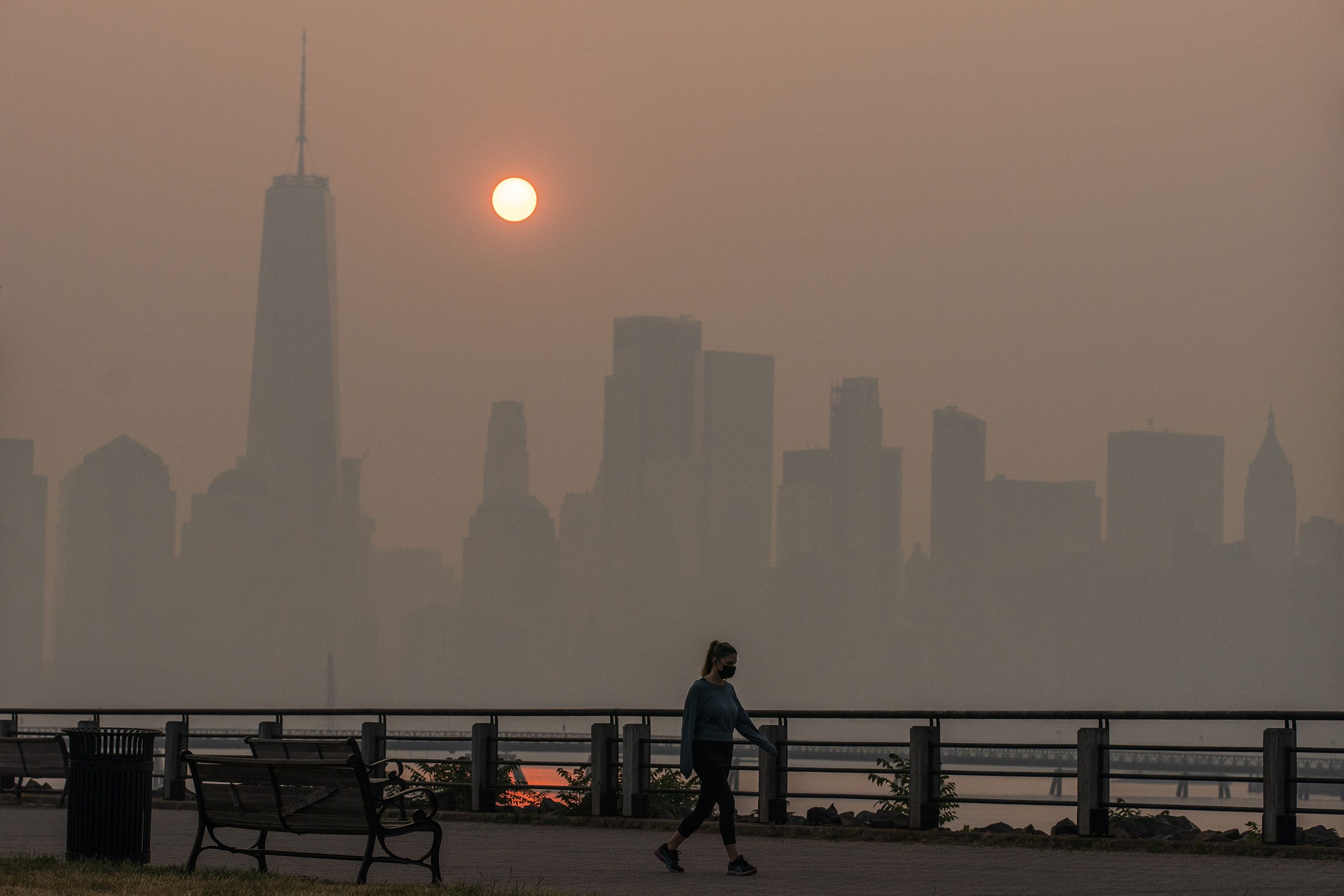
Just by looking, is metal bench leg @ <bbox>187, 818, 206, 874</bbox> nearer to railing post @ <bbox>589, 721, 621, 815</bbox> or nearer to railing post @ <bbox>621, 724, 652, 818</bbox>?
railing post @ <bbox>621, 724, 652, 818</bbox>

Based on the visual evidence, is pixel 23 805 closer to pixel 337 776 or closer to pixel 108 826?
pixel 108 826

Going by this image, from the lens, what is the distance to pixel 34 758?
2102 cm

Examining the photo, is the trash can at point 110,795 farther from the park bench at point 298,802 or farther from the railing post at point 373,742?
the railing post at point 373,742

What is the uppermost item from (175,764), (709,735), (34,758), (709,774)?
(709,735)

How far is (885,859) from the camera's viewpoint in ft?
47.1

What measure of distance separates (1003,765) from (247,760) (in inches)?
6790

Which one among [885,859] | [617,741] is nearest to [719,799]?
[885,859]

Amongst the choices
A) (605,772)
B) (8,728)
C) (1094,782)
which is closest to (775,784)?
(605,772)

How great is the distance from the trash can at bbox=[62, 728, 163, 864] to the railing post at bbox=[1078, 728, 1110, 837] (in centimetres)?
786

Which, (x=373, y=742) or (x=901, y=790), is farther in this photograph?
(x=373, y=742)

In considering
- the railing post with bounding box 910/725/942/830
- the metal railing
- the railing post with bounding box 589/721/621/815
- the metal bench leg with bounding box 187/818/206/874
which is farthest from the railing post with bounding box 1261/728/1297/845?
the metal bench leg with bounding box 187/818/206/874

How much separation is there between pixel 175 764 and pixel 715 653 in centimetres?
1219

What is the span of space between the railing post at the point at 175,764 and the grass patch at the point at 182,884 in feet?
35.1

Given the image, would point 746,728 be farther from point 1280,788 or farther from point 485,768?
point 485,768
